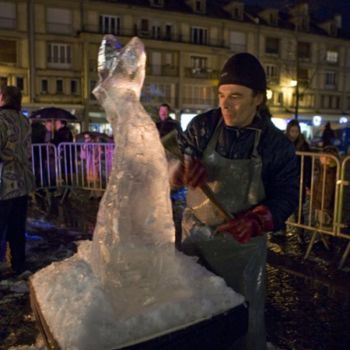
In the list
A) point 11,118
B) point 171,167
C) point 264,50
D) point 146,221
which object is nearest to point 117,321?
point 146,221

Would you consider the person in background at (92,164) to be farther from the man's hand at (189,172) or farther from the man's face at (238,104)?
the man's hand at (189,172)

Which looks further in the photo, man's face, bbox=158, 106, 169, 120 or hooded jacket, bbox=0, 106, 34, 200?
man's face, bbox=158, 106, 169, 120

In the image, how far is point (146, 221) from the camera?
1630 mm

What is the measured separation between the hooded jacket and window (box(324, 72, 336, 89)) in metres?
51.4

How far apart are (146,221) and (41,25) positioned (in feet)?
126

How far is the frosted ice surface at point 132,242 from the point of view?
155 cm

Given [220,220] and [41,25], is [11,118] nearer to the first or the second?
[220,220]

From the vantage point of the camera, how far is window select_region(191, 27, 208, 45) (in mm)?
42594

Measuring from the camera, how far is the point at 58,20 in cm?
3703

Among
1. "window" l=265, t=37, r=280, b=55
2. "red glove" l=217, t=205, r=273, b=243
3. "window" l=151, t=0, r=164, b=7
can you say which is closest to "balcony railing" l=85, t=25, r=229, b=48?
"window" l=151, t=0, r=164, b=7

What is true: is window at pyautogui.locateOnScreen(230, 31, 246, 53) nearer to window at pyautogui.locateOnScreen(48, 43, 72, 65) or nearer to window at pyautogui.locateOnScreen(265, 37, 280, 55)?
window at pyautogui.locateOnScreen(265, 37, 280, 55)

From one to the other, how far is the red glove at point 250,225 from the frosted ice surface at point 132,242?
0.78ft

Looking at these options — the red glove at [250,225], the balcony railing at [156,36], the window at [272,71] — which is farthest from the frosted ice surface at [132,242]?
the window at [272,71]

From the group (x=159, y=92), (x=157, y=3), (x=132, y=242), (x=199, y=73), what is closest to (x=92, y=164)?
(x=132, y=242)
